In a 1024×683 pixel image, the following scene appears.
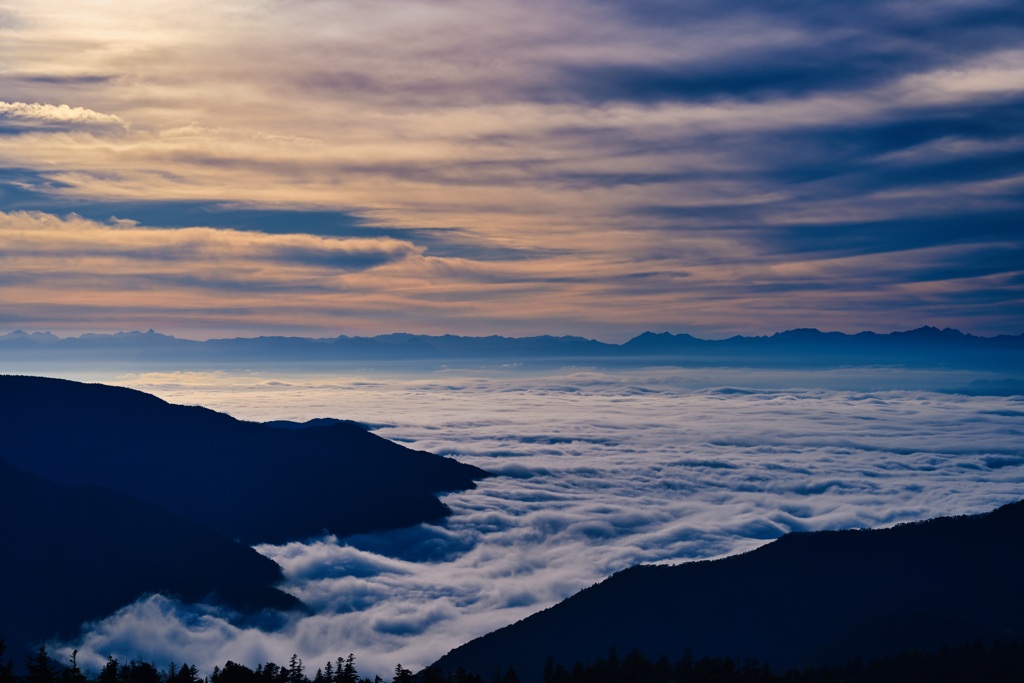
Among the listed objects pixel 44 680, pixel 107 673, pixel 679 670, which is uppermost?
pixel 44 680

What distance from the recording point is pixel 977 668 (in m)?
155

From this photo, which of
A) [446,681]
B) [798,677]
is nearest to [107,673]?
[446,681]

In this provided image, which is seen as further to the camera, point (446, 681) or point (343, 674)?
point (446, 681)

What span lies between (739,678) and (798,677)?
12.6m

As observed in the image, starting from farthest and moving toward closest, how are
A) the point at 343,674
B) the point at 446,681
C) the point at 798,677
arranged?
the point at 798,677
the point at 446,681
the point at 343,674

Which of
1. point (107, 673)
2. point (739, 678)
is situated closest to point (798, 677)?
point (739, 678)

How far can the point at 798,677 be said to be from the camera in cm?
12481

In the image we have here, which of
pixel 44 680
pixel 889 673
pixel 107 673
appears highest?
pixel 44 680

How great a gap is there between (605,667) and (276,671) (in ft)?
161

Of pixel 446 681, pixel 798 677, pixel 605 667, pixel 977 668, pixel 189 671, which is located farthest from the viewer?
pixel 977 668

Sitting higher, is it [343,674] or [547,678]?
[343,674]

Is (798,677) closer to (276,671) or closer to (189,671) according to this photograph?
(276,671)

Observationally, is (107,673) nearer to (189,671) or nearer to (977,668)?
(189,671)

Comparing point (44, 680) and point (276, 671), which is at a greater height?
point (44, 680)
